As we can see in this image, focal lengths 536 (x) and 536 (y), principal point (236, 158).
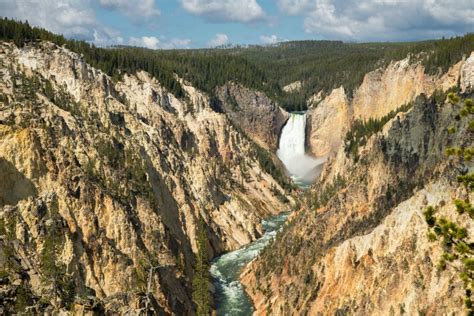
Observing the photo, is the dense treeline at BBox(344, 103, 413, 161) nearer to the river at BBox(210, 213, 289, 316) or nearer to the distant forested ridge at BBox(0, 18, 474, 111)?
the river at BBox(210, 213, 289, 316)

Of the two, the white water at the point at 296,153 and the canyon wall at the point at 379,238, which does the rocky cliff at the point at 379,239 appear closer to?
the canyon wall at the point at 379,238

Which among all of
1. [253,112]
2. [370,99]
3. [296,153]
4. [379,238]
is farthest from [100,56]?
[379,238]

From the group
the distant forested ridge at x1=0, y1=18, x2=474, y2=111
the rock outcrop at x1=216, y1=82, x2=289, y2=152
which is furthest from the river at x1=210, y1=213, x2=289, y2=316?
the rock outcrop at x1=216, y1=82, x2=289, y2=152

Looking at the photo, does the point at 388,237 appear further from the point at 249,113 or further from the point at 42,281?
the point at 249,113

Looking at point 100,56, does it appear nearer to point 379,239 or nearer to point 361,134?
point 361,134

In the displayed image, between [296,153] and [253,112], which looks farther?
[253,112]

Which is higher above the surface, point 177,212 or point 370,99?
point 370,99
